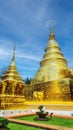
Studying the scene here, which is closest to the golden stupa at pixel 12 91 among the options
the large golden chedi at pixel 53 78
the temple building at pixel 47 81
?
the temple building at pixel 47 81

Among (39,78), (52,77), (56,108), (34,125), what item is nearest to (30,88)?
(39,78)

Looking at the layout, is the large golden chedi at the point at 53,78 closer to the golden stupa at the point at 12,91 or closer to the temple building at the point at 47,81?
the temple building at the point at 47,81

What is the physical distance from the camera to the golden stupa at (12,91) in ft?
65.5

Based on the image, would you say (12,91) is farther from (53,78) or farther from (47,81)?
(53,78)

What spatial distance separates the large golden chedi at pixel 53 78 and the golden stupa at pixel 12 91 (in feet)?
17.7

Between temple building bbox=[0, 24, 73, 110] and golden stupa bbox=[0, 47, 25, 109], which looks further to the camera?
temple building bbox=[0, 24, 73, 110]

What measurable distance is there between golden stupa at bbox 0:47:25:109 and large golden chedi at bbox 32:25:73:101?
5.40 meters

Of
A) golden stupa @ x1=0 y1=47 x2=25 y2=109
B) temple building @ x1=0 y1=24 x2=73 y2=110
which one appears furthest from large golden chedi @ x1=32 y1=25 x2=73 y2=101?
golden stupa @ x1=0 y1=47 x2=25 y2=109

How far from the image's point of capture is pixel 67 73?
31797 mm

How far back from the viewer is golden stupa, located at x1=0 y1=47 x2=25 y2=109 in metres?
20.0

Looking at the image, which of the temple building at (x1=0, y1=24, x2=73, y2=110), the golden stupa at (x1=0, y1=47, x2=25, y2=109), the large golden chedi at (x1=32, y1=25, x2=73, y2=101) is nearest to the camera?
the golden stupa at (x1=0, y1=47, x2=25, y2=109)

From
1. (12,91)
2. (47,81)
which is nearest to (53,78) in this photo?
(47,81)

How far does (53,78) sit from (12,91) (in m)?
9.58

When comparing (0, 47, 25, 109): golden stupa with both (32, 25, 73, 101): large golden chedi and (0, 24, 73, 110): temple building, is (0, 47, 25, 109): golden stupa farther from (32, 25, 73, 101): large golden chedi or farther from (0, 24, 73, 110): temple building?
(32, 25, 73, 101): large golden chedi
